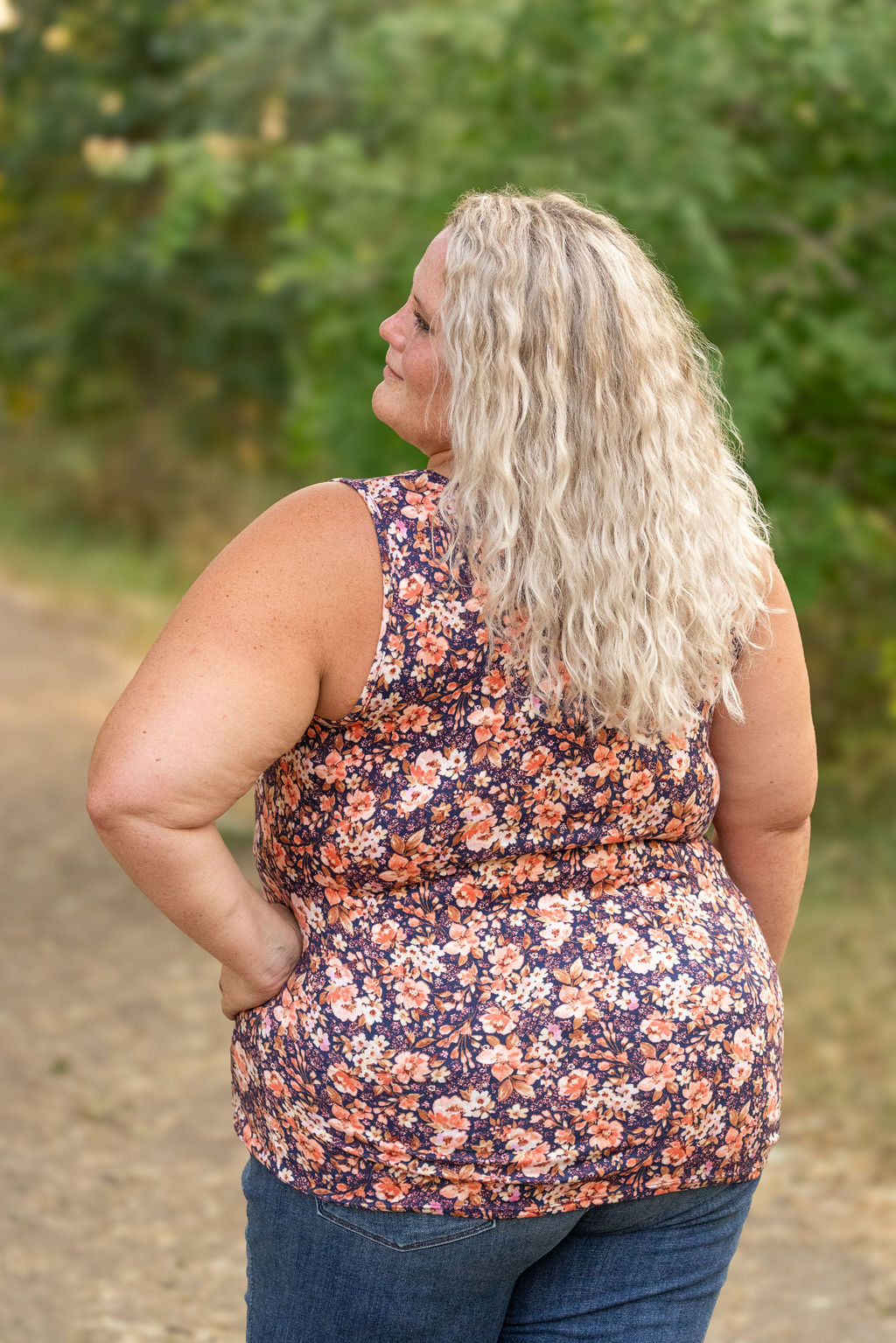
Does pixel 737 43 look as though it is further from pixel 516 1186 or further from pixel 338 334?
pixel 516 1186

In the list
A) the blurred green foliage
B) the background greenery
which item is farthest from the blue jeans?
the blurred green foliage

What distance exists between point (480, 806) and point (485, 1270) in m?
0.47

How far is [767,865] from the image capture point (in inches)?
73.7

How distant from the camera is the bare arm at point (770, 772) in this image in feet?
5.58

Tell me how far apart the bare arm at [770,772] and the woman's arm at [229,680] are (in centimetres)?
51

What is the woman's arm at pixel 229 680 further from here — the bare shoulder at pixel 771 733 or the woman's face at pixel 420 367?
the bare shoulder at pixel 771 733

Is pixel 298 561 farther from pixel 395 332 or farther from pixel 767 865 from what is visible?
pixel 767 865

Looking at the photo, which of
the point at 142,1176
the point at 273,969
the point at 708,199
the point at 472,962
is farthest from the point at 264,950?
the point at 708,199

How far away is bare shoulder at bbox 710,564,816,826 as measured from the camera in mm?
1693

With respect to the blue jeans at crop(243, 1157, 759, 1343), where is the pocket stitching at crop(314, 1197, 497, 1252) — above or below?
above

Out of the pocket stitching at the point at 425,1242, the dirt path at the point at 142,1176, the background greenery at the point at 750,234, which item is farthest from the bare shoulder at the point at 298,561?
the background greenery at the point at 750,234

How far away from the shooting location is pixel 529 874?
5.05ft

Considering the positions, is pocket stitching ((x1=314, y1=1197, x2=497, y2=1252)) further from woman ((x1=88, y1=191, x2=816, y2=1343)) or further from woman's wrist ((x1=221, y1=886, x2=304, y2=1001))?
woman's wrist ((x1=221, y1=886, x2=304, y2=1001))

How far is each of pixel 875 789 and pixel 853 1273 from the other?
3274mm
